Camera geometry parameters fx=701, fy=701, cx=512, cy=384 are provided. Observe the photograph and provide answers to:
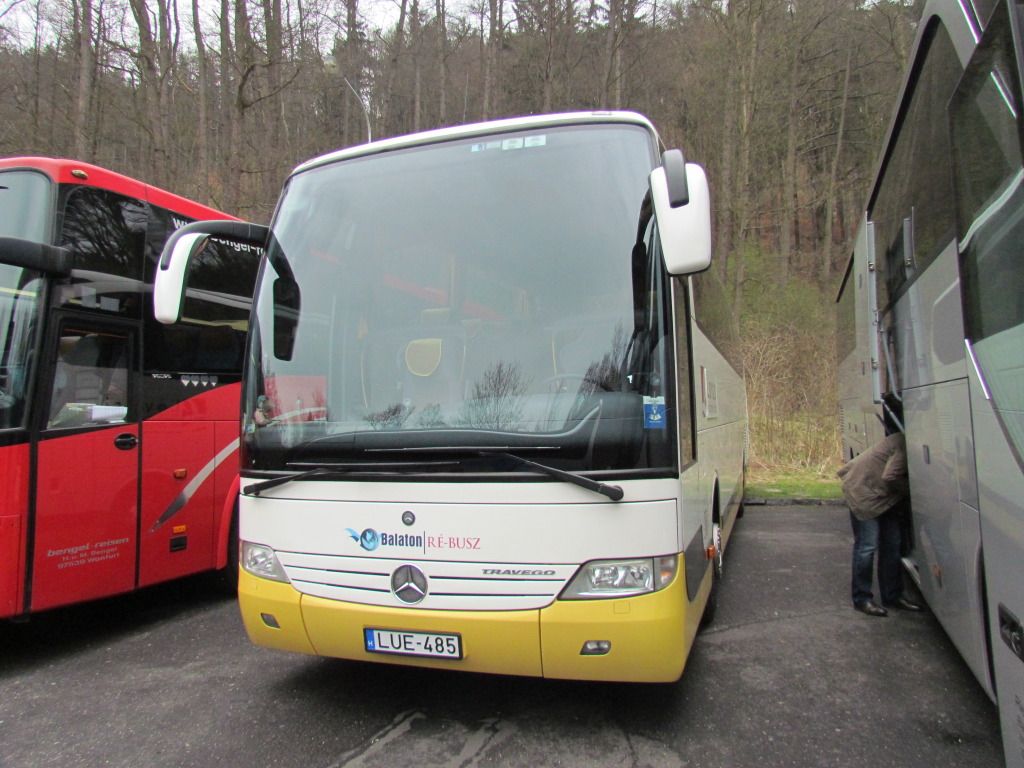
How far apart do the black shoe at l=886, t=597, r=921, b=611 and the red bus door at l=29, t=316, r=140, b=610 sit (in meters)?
5.56

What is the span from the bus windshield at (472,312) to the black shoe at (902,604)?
343cm

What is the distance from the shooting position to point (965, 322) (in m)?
2.63

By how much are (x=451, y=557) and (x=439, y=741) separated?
0.92 metres

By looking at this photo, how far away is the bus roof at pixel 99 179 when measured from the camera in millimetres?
4594

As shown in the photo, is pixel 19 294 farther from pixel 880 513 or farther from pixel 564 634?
pixel 880 513

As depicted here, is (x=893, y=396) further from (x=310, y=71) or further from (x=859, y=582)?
(x=310, y=71)

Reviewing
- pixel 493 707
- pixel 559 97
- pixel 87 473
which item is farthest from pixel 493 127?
pixel 559 97

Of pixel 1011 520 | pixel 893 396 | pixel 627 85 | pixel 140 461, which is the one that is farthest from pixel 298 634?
pixel 627 85

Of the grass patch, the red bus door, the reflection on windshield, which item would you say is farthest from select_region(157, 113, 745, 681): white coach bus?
the grass patch

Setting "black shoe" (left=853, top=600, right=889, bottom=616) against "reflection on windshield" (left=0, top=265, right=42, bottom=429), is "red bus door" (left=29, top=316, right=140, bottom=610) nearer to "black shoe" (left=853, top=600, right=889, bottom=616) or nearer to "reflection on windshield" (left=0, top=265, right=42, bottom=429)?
"reflection on windshield" (left=0, top=265, right=42, bottom=429)

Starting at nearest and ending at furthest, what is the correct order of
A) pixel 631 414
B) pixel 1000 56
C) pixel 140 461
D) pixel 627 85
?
pixel 1000 56 → pixel 631 414 → pixel 140 461 → pixel 627 85

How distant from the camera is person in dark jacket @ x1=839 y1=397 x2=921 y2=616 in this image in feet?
16.4

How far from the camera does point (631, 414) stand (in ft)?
9.87

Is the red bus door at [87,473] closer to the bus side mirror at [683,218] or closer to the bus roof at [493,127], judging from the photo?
the bus roof at [493,127]
